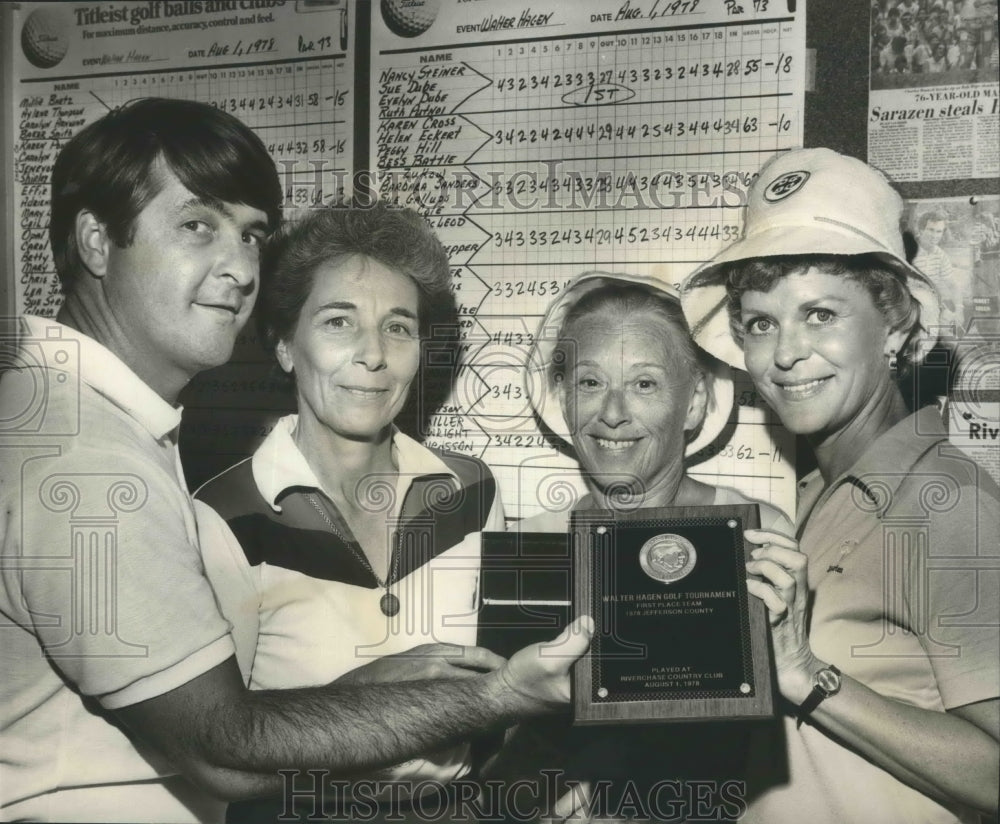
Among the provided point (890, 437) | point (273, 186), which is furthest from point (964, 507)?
point (273, 186)

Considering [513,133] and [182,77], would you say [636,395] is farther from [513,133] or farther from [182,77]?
[182,77]

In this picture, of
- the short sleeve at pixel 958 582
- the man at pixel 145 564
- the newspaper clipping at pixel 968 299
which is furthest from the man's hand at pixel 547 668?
the newspaper clipping at pixel 968 299

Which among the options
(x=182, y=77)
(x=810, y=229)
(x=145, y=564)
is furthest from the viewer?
(x=182, y=77)

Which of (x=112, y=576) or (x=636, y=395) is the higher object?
(x=636, y=395)

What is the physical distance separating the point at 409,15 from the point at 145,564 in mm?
902

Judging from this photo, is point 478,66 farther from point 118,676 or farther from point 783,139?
point 118,676

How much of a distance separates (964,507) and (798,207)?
470mm

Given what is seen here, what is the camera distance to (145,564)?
1.36 m

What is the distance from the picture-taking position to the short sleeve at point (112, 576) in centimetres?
131

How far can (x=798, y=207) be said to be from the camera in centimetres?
127

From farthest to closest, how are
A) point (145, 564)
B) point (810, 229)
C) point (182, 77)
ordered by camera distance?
1. point (182, 77)
2. point (145, 564)
3. point (810, 229)

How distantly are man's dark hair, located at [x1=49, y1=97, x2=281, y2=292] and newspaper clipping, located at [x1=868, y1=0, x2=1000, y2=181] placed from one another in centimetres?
89

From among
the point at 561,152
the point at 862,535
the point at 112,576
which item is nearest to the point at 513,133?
the point at 561,152

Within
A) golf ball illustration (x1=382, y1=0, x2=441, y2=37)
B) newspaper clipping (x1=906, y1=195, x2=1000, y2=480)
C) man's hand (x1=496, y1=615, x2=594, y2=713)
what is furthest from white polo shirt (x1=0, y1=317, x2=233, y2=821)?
newspaper clipping (x1=906, y1=195, x2=1000, y2=480)
